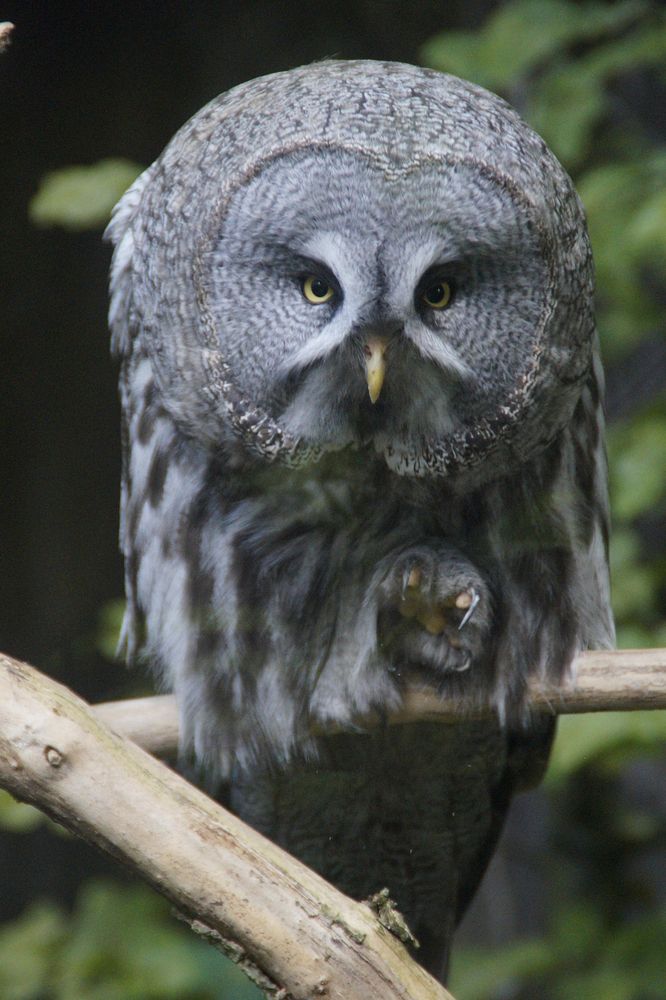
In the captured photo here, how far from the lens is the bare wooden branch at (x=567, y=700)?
4.27 feet

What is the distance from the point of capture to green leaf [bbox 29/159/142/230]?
5.79 ft

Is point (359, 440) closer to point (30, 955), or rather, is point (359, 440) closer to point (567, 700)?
point (567, 700)

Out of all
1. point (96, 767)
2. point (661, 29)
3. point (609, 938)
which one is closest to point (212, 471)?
point (96, 767)

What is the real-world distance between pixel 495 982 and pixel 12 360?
1333 millimetres

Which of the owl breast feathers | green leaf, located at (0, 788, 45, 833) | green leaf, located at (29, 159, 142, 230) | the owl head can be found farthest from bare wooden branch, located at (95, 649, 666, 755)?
green leaf, located at (29, 159, 142, 230)

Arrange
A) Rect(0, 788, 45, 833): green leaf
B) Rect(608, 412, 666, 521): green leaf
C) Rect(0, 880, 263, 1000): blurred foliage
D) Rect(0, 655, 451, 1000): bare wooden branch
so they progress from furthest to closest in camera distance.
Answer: Rect(0, 880, 263, 1000): blurred foliage
Rect(0, 788, 45, 833): green leaf
Rect(608, 412, 666, 521): green leaf
Rect(0, 655, 451, 1000): bare wooden branch

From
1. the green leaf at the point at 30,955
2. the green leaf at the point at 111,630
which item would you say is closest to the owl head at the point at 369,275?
the green leaf at the point at 111,630

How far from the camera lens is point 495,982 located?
2.19 metres

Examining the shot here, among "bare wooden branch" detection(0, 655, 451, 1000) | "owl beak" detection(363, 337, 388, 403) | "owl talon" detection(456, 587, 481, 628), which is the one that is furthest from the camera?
"owl talon" detection(456, 587, 481, 628)

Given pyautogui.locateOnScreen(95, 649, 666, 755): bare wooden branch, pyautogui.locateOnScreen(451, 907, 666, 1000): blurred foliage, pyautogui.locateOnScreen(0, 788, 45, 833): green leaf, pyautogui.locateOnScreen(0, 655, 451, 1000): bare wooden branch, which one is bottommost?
pyautogui.locateOnScreen(451, 907, 666, 1000): blurred foliage

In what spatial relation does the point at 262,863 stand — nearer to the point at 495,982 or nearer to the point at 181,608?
the point at 181,608

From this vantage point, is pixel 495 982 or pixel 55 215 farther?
pixel 495 982

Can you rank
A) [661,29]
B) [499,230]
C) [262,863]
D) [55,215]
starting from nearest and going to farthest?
[262,863] → [499,230] → [55,215] → [661,29]

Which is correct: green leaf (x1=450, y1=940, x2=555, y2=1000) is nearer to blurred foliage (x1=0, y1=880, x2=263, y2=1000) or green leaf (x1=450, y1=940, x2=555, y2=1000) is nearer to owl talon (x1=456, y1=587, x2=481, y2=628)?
blurred foliage (x1=0, y1=880, x2=263, y2=1000)
